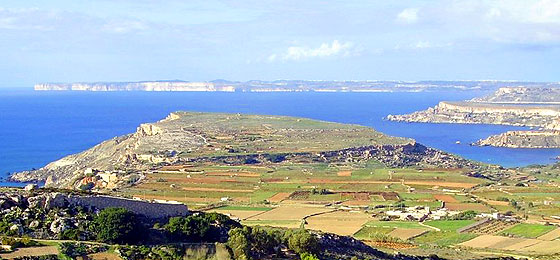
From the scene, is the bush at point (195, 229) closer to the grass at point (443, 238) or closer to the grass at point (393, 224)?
the grass at point (443, 238)

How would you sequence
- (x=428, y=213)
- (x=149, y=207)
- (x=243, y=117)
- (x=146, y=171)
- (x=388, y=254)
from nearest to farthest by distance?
(x=149, y=207)
(x=388, y=254)
(x=428, y=213)
(x=146, y=171)
(x=243, y=117)

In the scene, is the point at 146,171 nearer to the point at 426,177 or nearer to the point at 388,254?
the point at 426,177

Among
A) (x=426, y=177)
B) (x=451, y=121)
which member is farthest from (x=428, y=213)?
(x=451, y=121)

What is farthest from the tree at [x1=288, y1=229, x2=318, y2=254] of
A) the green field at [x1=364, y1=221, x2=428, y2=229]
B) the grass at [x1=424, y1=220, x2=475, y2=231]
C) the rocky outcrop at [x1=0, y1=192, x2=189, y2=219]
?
the grass at [x1=424, y1=220, x2=475, y2=231]

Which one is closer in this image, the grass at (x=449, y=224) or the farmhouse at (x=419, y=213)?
the grass at (x=449, y=224)

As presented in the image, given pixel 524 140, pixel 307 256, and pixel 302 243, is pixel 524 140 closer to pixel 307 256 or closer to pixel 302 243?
pixel 302 243

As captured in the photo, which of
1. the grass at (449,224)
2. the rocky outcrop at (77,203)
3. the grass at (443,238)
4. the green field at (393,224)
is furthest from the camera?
the green field at (393,224)

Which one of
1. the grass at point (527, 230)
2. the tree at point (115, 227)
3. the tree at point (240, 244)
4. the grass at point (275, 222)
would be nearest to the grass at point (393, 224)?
the grass at point (275, 222)
